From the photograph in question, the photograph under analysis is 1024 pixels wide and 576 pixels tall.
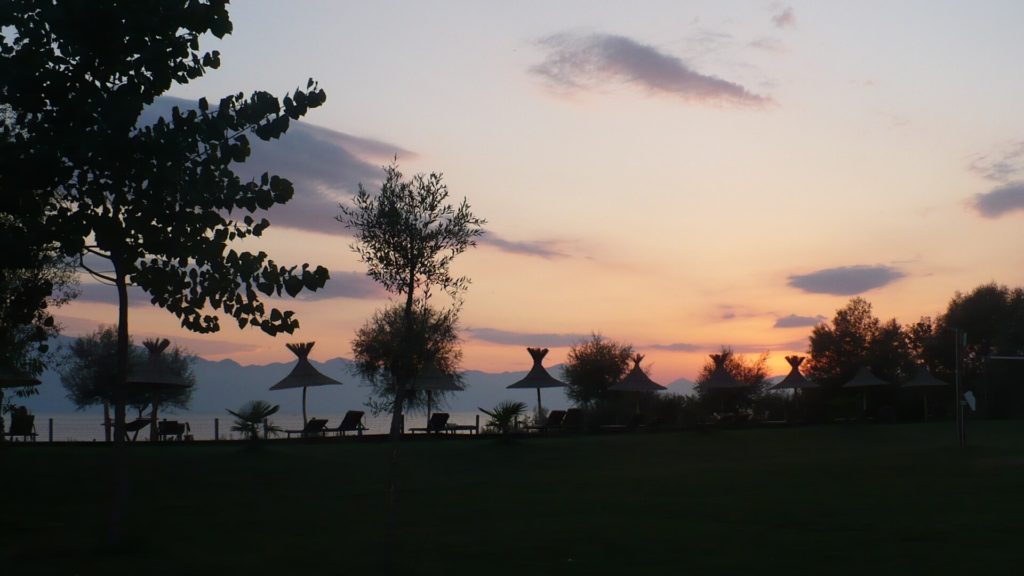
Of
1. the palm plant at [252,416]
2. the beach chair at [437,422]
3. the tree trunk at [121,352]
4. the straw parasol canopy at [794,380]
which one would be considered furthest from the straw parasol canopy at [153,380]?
the straw parasol canopy at [794,380]

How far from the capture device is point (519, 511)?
18141 millimetres

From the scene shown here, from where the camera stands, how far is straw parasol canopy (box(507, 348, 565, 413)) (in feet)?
150

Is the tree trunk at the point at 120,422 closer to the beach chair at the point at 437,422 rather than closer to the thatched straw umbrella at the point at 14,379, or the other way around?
the thatched straw umbrella at the point at 14,379

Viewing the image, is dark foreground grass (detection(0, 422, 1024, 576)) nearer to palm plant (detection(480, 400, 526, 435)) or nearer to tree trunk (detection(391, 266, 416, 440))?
tree trunk (detection(391, 266, 416, 440))

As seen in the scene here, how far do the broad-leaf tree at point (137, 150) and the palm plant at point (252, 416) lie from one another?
17.0 meters

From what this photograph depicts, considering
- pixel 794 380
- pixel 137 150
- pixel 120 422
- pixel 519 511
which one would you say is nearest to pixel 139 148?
pixel 137 150

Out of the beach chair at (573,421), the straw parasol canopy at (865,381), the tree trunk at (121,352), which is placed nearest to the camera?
the tree trunk at (121,352)

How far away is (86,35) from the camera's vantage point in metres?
13.2

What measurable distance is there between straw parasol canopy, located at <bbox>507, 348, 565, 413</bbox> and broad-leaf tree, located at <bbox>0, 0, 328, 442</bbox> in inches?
1256

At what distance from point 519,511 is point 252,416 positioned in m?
15.1

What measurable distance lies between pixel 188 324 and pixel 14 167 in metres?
3.10

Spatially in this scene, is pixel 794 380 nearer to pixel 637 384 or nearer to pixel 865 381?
pixel 865 381

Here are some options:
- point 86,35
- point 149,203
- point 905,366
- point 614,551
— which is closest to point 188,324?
point 149,203

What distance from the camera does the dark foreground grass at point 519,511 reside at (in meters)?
13.1
